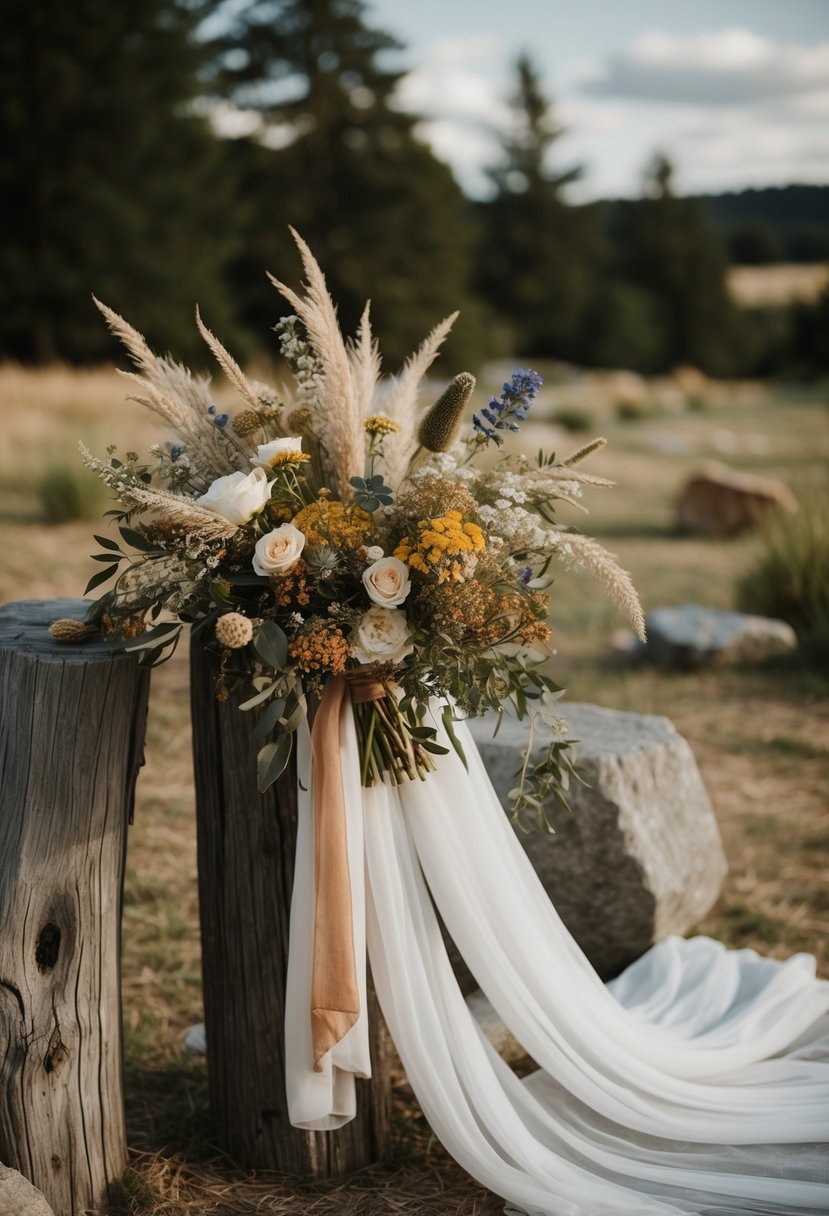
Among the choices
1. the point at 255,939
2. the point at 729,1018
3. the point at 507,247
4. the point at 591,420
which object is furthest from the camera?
the point at 507,247

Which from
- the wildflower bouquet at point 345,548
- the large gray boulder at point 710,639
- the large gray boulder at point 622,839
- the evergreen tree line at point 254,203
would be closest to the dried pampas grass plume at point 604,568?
the wildflower bouquet at point 345,548

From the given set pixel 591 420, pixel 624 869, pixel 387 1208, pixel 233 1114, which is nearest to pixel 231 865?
pixel 233 1114

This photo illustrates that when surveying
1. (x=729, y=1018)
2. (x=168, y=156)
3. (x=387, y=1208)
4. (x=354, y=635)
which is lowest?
(x=387, y=1208)

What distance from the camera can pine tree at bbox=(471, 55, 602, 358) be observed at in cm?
3741

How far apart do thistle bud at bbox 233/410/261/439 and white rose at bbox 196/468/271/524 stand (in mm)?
242

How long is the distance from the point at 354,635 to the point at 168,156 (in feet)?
74.8

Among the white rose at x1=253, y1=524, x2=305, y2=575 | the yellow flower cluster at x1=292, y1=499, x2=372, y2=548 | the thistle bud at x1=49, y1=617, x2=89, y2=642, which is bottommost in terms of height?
the thistle bud at x1=49, y1=617, x2=89, y2=642

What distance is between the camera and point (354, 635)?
2176 mm

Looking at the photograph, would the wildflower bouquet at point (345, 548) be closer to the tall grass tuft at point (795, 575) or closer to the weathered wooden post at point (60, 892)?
the weathered wooden post at point (60, 892)

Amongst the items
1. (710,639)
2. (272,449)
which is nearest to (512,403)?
(272,449)

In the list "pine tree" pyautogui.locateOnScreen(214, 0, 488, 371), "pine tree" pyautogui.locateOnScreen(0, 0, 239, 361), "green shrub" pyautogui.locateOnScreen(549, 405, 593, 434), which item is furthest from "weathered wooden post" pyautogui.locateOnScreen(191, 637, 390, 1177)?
"pine tree" pyautogui.locateOnScreen(214, 0, 488, 371)

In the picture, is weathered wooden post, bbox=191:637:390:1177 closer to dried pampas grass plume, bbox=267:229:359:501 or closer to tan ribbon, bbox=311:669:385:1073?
tan ribbon, bbox=311:669:385:1073

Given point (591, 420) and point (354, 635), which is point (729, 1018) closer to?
point (354, 635)

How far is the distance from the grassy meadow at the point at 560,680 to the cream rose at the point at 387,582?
142cm
